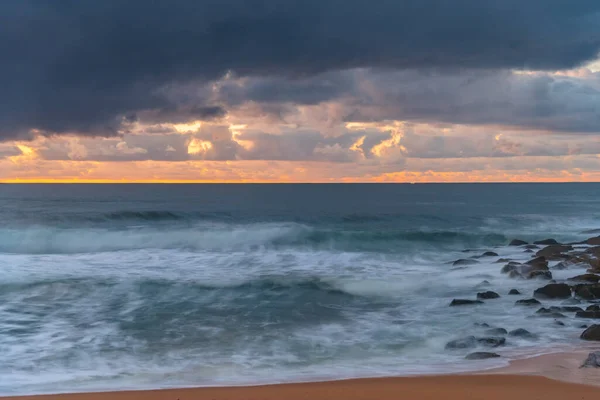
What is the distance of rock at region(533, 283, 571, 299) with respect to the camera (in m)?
18.0

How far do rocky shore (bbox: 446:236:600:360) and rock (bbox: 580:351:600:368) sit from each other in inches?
64.8

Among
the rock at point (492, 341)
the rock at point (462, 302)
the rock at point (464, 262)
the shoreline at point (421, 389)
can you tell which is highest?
the shoreline at point (421, 389)

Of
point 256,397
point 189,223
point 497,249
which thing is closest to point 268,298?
point 256,397

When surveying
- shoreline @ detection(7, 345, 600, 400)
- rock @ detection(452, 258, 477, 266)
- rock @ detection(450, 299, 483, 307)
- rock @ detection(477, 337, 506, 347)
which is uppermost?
shoreline @ detection(7, 345, 600, 400)

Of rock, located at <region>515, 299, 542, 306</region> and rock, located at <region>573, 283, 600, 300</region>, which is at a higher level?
rock, located at <region>573, 283, 600, 300</region>

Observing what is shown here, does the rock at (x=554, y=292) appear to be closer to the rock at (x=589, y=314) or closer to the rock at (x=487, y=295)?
the rock at (x=487, y=295)

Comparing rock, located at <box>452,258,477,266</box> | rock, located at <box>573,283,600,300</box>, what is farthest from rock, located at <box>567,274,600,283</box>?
rock, located at <box>452,258,477,266</box>

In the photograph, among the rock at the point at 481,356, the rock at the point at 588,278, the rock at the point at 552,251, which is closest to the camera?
the rock at the point at 481,356

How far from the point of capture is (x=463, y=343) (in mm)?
13164

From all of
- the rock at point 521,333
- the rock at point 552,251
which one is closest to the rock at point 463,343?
the rock at point 521,333

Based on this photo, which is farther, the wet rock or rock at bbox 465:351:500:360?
the wet rock

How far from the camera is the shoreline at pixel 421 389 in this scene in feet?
31.8

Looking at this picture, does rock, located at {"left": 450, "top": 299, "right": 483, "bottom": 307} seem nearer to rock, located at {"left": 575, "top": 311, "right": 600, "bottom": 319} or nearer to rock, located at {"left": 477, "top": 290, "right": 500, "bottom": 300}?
rock, located at {"left": 477, "top": 290, "right": 500, "bottom": 300}

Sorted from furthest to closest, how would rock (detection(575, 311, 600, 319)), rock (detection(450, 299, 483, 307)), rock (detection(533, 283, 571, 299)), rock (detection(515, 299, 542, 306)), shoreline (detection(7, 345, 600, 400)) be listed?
rock (detection(533, 283, 571, 299)) < rock (detection(450, 299, 483, 307)) < rock (detection(515, 299, 542, 306)) < rock (detection(575, 311, 600, 319)) < shoreline (detection(7, 345, 600, 400))
